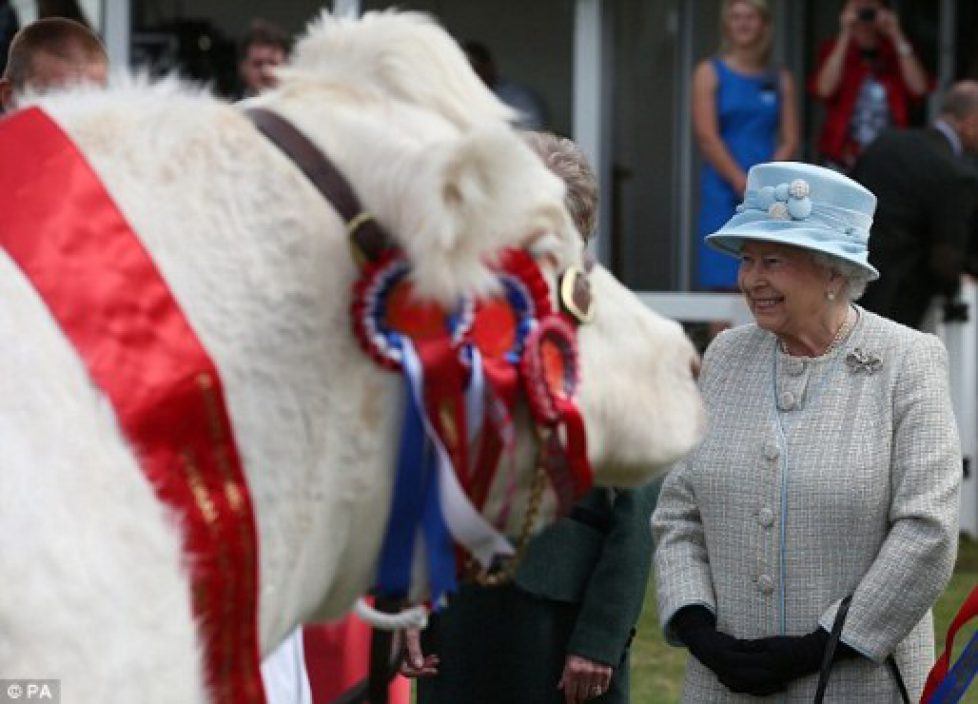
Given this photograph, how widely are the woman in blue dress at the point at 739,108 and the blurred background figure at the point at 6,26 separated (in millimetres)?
3407

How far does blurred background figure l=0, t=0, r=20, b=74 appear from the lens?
24.6 feet

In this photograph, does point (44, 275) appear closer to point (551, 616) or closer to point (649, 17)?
point (551, 616)

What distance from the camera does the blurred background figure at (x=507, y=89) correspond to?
28.8 ft

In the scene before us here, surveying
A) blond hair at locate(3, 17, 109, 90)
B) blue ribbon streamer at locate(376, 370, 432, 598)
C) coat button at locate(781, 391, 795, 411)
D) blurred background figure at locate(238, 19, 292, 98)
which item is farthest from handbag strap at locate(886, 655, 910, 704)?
blurred background figure at locate(238, 19, 292, 98)

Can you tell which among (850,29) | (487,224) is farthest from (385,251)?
(850,29)

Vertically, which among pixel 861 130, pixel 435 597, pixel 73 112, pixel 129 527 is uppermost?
pixel 73 112

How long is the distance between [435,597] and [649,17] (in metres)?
8.40

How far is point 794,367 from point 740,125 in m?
5.72

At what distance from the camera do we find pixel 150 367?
5.72 feet

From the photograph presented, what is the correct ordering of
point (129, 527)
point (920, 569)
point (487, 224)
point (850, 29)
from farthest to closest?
point (850, 29) < point (920, 569) < point (487, 224) < point (129, 527)

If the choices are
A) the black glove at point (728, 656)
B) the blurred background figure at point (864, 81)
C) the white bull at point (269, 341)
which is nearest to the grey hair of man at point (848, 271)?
the black glove at point (728, 656)

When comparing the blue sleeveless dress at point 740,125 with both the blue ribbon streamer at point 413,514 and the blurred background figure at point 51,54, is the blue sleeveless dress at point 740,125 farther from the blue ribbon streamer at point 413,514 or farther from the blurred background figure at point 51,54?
the blue ribbon streamer at point 413,514

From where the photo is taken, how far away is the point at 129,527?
65.8 inches

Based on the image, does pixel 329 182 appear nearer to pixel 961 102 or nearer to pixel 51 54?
pixel 51 54
